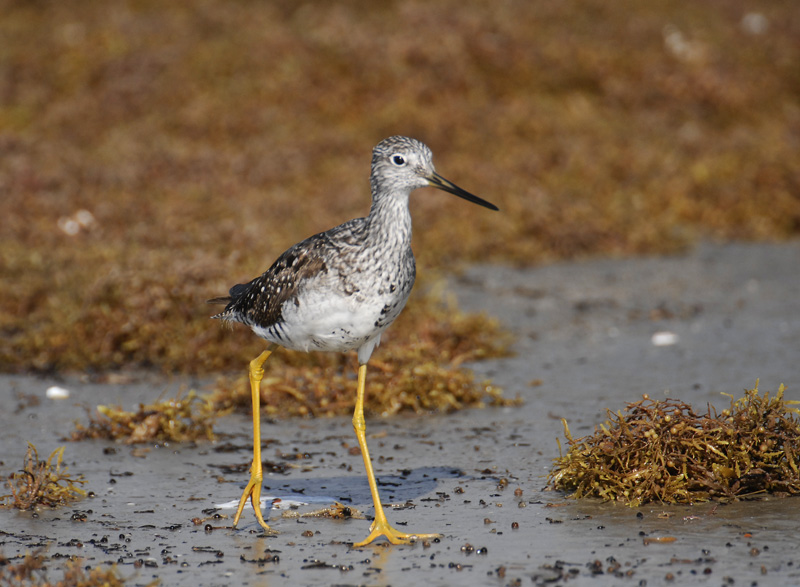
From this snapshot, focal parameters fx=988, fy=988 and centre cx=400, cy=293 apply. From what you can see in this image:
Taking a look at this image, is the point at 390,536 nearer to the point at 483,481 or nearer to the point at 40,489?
the point at 483,481

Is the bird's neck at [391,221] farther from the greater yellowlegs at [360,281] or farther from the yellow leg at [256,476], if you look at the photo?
the yellow leg at [256,476]

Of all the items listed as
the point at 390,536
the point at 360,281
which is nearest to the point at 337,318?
the point at 360,281

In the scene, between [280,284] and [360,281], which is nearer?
[360,281]

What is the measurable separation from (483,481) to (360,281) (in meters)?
1.65

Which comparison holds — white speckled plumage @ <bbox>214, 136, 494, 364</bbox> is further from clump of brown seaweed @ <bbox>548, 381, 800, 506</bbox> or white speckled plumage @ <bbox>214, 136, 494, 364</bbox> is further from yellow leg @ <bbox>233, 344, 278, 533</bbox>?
clump of brown seaweed @ <bbox>548, 381, 800, 506</bbox>

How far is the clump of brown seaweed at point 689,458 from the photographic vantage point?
5.51 meters

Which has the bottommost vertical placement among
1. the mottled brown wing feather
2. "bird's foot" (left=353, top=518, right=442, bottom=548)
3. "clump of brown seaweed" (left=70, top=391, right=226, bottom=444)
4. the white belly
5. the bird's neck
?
"bird's foot" (left=353, top=518, right=442, bottom=548)

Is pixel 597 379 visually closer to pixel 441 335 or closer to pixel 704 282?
pixel 441 335

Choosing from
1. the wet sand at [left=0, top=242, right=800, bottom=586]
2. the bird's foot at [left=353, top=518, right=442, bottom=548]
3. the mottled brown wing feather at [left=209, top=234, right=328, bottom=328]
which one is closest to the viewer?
the wet sand at [left=0, top=242, right=800, bottom=586]

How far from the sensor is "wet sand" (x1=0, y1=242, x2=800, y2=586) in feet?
15.5

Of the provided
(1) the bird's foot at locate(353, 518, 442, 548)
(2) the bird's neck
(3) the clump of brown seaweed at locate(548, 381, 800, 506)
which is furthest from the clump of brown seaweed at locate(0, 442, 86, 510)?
(3) the clump of brown seaweed at locate(548, 381, 800, 506)

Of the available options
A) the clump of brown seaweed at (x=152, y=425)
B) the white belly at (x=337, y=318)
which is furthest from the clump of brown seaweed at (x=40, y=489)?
the white belly at (x=337, y=318)

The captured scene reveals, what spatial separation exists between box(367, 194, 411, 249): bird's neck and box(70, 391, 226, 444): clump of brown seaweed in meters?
2.54

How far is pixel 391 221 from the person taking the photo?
18.4ft
